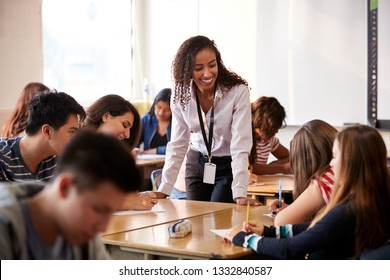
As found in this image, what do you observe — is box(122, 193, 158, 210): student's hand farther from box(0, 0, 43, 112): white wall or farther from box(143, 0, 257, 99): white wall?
box(143, 0, 257, 99): white wall

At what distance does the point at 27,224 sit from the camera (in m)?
1.36

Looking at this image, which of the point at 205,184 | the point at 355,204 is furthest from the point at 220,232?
the point at 205,184

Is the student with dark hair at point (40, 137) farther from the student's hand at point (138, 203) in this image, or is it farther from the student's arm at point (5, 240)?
the student's arm at point (5, 240)

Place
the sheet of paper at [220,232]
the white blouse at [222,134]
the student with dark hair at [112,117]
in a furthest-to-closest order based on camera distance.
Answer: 1. the white blouse at [222,134]
2. the student with dark hair at [112,117]
3. the sheet of paper at [220,232]

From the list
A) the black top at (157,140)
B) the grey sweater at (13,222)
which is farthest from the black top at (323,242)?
the black top at (157,140)

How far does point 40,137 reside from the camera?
2855 mm

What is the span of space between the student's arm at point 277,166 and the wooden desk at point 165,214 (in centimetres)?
145

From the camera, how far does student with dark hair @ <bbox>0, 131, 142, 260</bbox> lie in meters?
1.28

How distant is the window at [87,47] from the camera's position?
6.78 meters

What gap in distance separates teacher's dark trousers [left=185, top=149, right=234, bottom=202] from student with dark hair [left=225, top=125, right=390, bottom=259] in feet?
4.28

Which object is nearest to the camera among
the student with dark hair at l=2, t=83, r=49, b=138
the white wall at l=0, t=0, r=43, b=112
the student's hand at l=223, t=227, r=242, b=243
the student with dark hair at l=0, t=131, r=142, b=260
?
the student with dark hair at l=0, t=131, r=142, b=260

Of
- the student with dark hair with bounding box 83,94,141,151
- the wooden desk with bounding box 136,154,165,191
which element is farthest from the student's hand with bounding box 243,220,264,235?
the wooden desk with bounding box 136,154,165,191

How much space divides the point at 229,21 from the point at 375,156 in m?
5.17
